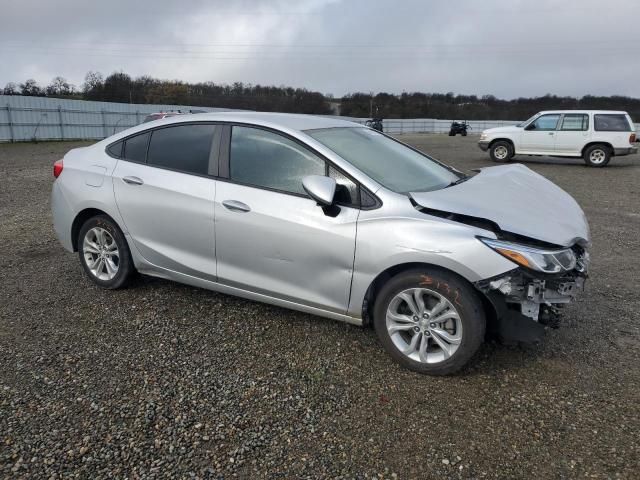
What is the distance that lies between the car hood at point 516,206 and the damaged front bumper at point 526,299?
25cm

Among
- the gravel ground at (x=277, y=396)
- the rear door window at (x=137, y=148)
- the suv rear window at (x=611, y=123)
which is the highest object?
the suv rear window at (x=611, y=123)

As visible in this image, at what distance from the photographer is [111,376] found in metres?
3.20

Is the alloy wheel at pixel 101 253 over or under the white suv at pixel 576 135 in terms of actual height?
under

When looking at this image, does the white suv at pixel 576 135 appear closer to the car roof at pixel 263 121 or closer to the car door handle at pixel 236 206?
the car roof at pixel 263 121

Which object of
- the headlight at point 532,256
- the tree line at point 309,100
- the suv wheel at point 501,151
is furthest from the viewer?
the tree line at point 309,100

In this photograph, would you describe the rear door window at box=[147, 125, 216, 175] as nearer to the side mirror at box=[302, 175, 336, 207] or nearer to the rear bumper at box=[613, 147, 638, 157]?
the side mirror at box=[302, 175, 336, 207]

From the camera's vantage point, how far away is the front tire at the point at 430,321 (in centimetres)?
304

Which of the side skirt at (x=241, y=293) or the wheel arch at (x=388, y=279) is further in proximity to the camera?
→ the side skirt at (x=241, y=293)

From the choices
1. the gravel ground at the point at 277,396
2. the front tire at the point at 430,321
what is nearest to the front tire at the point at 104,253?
the gravel ground at the point at 277,396

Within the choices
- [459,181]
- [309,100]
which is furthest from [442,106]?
[459,181]

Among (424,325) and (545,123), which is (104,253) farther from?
(545,123)

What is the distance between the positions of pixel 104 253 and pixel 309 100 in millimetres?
52991

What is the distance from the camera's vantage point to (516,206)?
3.35 m

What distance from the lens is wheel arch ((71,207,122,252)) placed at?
4.45 m
